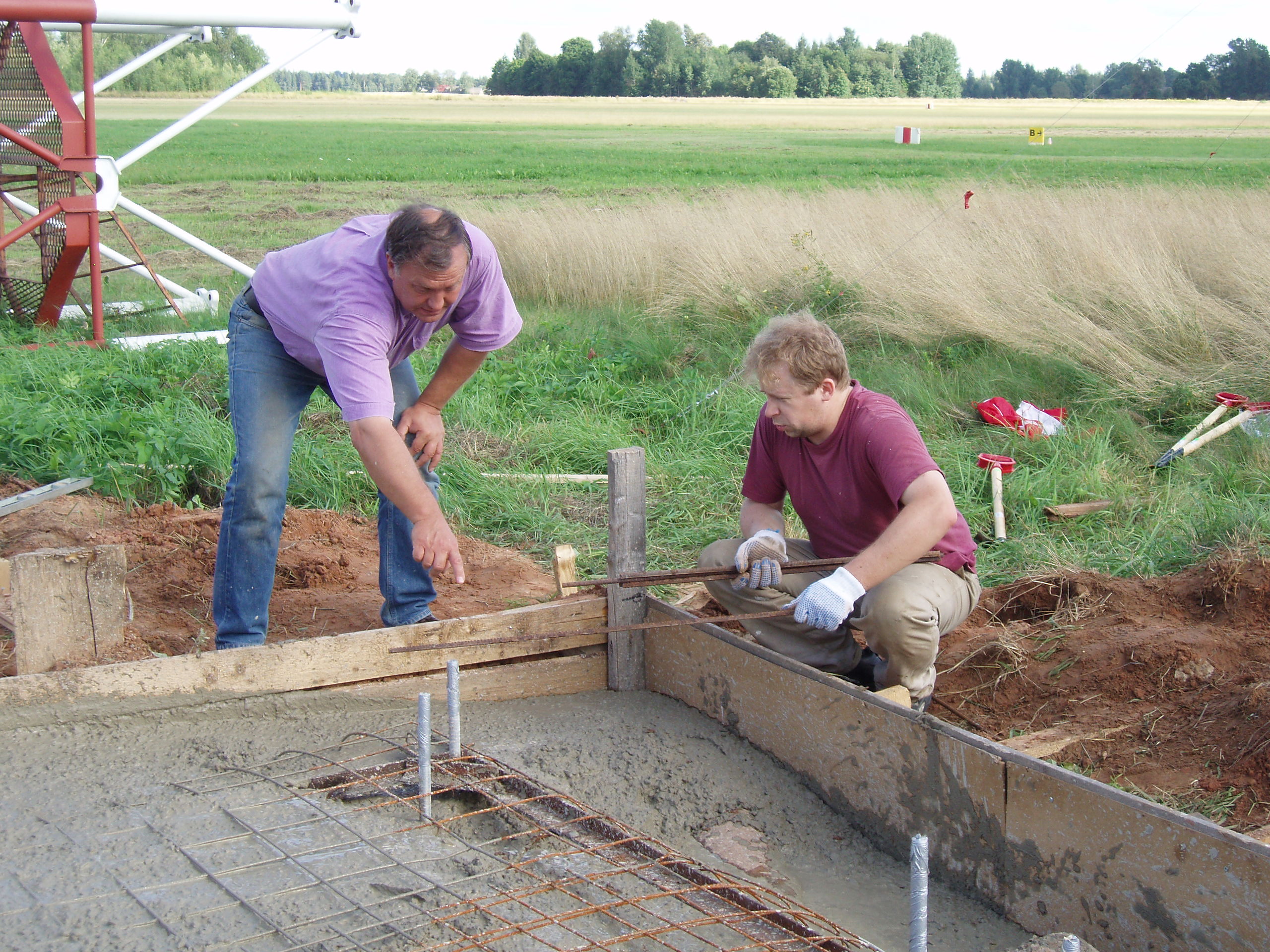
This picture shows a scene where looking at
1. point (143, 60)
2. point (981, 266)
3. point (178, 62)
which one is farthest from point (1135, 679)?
point (178, 62)

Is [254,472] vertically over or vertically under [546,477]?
over

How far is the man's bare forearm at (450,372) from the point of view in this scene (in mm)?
3301

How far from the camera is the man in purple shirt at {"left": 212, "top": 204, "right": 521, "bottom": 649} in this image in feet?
8.78

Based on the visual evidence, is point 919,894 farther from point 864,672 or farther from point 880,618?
point 864,672

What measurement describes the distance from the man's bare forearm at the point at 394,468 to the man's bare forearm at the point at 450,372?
2.17 ft

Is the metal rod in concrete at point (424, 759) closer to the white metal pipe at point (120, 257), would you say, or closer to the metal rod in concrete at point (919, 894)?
the metal rod in concrete at point (919, 894)

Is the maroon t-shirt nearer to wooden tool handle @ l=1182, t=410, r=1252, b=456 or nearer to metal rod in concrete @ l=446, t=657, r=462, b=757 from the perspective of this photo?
metal rod in concrete @ l=446, t=657, r=462, b=757

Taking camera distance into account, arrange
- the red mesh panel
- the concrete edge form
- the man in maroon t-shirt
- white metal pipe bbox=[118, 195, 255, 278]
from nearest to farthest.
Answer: the concrete edge form → the man in maroon t-shirt → the red mesh panel → white metal pipe bbox=[118, 195, 255, 278]

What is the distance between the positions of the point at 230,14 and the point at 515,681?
223 inches

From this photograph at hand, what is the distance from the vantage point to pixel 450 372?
3320mm

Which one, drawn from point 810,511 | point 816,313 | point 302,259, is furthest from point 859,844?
point 816,313

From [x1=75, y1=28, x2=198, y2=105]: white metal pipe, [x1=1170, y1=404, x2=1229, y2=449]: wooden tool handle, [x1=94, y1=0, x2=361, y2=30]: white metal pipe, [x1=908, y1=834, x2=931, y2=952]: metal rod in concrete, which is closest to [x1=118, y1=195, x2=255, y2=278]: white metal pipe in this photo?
[x1=75, y1=28, x2=198, y2=105]: white metal pipe

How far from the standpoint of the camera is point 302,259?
3094mm

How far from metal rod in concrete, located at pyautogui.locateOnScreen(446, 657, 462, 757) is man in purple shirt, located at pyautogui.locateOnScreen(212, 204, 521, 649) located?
0.89 ft
